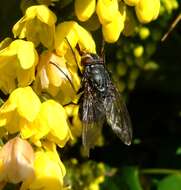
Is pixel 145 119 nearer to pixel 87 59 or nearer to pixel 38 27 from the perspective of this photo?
pixel 87 59

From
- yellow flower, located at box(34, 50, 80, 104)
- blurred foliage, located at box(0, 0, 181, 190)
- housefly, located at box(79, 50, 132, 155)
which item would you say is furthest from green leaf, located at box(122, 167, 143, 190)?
yellow flower, located at box(34, 50, 80, 104)

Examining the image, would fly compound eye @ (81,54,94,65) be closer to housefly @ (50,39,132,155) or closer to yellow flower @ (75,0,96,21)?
housefly @ (50,39,132,155)

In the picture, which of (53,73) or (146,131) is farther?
(146,131)

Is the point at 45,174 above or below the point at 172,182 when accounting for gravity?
above

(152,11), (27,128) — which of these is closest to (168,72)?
(152,11)

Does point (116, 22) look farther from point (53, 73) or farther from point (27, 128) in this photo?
point (27, 128)

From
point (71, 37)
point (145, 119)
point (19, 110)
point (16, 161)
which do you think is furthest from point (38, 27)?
point (145, 119)
